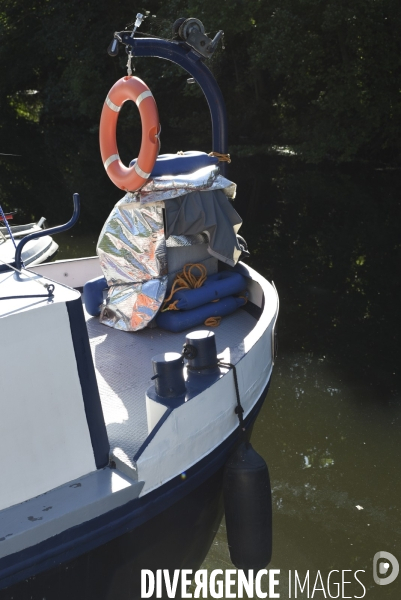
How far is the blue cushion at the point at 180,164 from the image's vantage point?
185 inches

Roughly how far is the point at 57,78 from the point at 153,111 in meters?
24.7

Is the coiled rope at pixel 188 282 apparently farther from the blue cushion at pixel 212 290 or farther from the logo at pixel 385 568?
the logo at pixel 385 568

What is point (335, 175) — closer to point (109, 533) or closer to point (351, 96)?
point (351, 96)

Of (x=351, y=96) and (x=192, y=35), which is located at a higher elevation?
(x=192, y=35)

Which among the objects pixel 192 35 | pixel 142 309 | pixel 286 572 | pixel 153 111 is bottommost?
pixel 286 572

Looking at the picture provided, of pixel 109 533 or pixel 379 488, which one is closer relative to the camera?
pixel 109 533

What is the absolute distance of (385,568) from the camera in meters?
3.96

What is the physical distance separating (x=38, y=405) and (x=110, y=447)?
2.06ft

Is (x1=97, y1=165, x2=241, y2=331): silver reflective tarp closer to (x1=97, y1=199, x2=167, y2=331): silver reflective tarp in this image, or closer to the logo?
(x1=97, y1=199, x2=167, y2=331): silver reflective tarp

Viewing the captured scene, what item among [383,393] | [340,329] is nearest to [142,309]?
[383,393]

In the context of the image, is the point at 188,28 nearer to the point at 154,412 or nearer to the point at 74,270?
the point at 74,270

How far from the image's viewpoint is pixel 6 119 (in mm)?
29328

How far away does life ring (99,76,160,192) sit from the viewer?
177 inches

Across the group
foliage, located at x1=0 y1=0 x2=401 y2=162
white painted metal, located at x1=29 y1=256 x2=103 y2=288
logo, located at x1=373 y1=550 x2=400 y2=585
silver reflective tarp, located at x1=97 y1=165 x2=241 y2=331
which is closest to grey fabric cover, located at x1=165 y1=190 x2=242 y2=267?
silver reflective tarp, located at x1=97 y1=165 x2=241 y2=331
